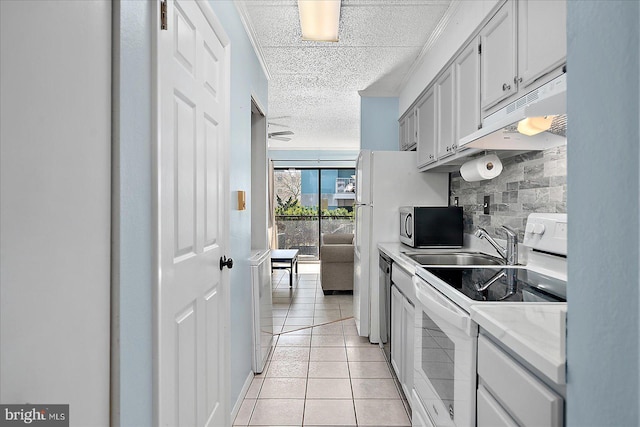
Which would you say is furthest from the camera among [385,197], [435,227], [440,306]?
[385,197]

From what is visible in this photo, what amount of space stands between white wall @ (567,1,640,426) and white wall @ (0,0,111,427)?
3.17 ft

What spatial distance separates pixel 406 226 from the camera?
315 centimetres

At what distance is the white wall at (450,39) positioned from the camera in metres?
2.07

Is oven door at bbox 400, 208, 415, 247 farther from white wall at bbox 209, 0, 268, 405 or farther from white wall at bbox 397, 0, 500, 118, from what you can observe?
white wall at bbox 209, 0, 268, 405

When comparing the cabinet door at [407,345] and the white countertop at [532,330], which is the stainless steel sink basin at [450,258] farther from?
the white countertop at [532,330]

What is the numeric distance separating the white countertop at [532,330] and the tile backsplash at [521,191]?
2.69ft

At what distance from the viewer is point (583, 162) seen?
0.67 m

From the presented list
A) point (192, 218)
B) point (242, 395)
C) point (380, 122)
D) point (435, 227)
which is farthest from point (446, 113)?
point (242, 395)

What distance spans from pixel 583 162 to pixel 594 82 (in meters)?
0.13

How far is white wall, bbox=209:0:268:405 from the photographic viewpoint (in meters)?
2.13

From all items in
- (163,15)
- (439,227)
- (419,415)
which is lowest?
(419,415)

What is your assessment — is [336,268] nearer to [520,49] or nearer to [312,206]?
[312,206]

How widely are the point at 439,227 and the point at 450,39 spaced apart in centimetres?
135
